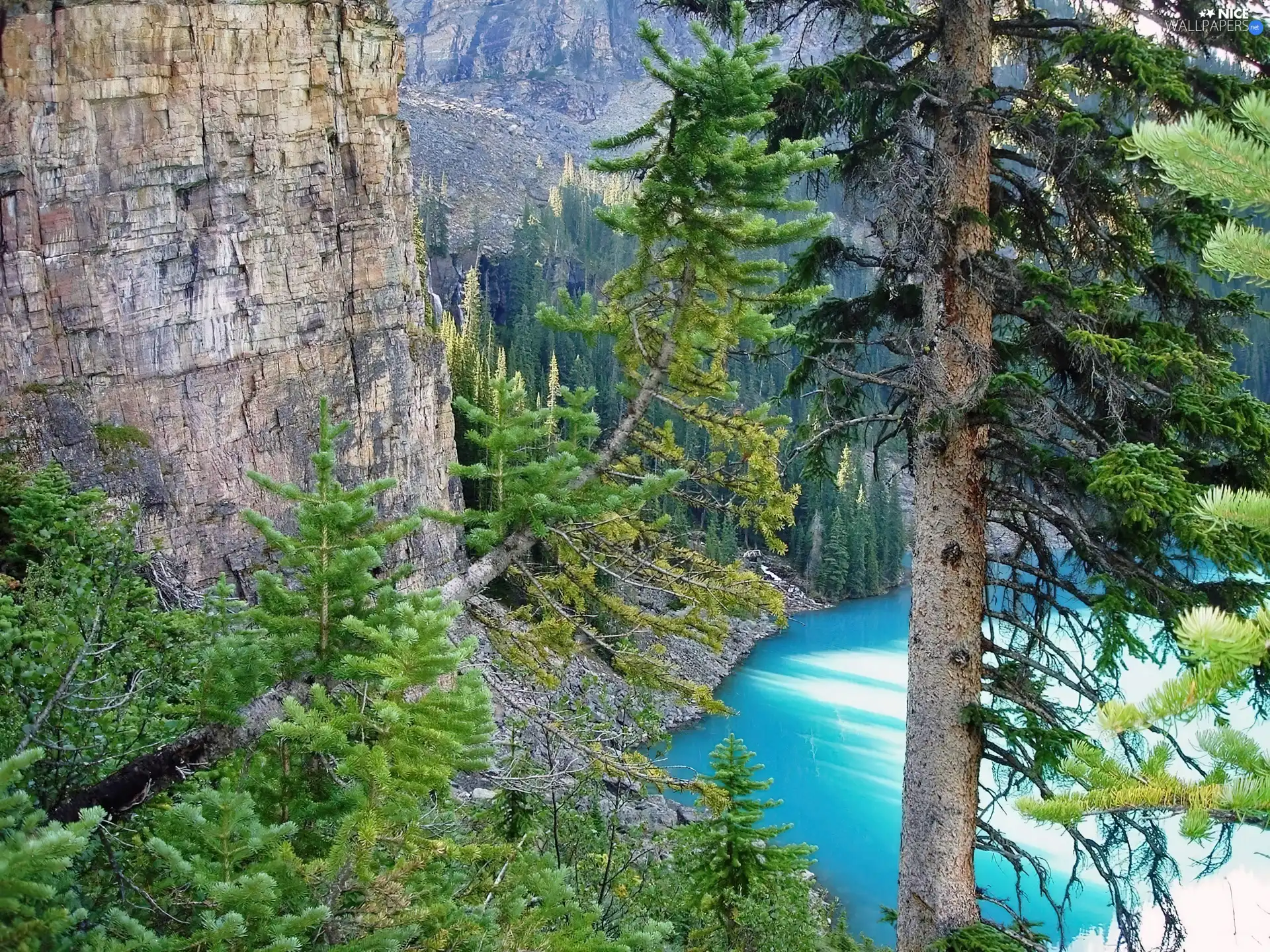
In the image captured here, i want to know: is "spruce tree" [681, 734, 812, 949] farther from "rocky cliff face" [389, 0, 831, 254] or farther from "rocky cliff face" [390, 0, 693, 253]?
"rocky cliff face" [390, 0, 693, 253]

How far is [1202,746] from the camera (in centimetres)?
187

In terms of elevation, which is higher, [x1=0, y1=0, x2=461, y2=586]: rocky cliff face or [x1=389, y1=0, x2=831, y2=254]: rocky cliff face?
[x1=389, y1=0, x2=831, y2=254]: rocky cliff face

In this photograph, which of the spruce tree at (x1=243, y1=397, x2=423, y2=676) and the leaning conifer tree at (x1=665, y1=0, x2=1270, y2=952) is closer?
the spruce tree at (x1=243, y1=397, x2=423, y2=676)

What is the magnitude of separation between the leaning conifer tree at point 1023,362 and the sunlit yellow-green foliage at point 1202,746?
2.25 metres

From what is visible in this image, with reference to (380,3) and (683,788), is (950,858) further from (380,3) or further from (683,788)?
(380,3)

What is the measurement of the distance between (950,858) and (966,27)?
455 cm

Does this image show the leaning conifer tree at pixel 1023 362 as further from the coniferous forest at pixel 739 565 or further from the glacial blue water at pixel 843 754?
the glacial blue water at pixel 843 754

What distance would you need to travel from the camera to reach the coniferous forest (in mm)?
2836

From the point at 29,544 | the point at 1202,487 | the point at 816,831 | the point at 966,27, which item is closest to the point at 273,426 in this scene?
the point at 29,544

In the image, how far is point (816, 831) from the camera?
21.4 meters

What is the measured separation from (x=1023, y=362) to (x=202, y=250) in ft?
34.2

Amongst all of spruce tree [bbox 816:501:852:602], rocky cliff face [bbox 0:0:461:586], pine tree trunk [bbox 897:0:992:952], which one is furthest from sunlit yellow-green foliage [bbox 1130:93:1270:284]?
spruce tree [bbox 816:501:852:602]

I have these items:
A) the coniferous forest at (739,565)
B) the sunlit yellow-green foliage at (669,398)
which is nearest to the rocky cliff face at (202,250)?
the coniferous forest at (739,565)

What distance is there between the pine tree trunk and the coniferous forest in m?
0.02
